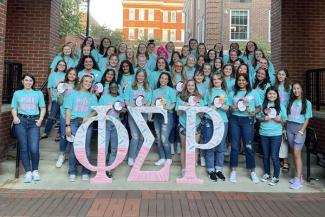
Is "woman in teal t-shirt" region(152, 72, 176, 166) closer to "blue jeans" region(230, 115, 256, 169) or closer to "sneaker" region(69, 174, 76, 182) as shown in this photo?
"blue jeans" region(230, 115, 256, 169)

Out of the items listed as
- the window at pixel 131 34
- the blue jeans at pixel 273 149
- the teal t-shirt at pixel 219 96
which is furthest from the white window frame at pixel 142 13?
the blue jeans at pixel 273 149

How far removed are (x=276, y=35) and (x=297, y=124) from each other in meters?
3.34

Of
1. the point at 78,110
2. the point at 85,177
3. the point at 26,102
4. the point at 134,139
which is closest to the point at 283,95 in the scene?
the point at 134,139

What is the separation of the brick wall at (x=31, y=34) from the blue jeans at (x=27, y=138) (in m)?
2.88

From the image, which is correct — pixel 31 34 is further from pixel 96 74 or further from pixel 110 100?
pixel 110 100

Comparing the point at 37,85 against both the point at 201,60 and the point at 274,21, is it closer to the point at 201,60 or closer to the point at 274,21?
the point at 201,60

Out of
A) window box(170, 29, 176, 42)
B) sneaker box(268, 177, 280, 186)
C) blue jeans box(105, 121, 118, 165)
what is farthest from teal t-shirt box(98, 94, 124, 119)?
window box(170, 29, 176, 42)

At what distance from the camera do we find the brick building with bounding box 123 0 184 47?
7619 cm

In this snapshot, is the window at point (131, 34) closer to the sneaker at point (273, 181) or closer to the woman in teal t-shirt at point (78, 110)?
the woman in teal t-shirt at point (78, 110)

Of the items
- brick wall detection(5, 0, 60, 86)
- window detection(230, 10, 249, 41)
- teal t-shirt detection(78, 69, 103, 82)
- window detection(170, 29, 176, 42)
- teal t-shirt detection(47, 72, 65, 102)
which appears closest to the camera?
teal t-shirt detection(78, 69, 103, 82)

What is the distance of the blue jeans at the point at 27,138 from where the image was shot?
618 centimetres

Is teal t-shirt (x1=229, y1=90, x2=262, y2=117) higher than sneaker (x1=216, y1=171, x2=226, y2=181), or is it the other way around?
teal t-shirt (x1=229, y1=90, x2=262, y2=117)

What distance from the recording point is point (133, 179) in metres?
6.33

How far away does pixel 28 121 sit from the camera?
20.3 feet
